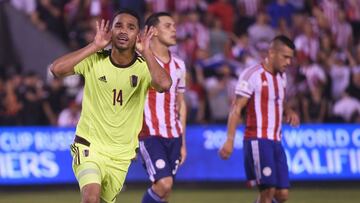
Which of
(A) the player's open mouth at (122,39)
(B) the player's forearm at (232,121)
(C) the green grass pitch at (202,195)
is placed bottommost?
(C) the green grass pitch at (202,195)

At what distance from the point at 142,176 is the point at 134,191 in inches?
18.6

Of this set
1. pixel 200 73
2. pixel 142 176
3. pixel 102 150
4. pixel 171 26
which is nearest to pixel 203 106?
pixel 200 73

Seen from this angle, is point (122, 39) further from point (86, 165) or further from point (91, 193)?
point (91, 193)

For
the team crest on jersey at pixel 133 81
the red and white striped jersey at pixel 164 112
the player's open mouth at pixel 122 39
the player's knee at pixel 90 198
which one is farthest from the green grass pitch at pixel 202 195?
the player's knee at pixel 90 198

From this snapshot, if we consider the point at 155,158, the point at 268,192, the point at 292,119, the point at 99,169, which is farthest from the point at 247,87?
the point at 99,169

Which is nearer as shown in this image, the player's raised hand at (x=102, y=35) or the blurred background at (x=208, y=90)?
the player's raised hand at (x=102, y=35)

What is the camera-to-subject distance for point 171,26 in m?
11.9

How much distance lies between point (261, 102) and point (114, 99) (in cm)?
298

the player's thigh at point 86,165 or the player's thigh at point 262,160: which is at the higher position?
the player's thigh at point 86,165

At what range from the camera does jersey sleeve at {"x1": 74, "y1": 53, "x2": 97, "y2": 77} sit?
30.7 ft

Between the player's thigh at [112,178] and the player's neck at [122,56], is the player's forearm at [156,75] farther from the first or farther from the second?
the player's thigh at [112,178]

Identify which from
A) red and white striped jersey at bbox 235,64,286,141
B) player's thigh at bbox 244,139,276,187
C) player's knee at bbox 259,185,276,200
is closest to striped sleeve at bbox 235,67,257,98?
red and white striped jersey at bbox 235,64,286,141

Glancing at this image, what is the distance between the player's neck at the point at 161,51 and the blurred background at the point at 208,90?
13.1 feet

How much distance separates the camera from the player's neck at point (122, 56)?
9.44 metres
